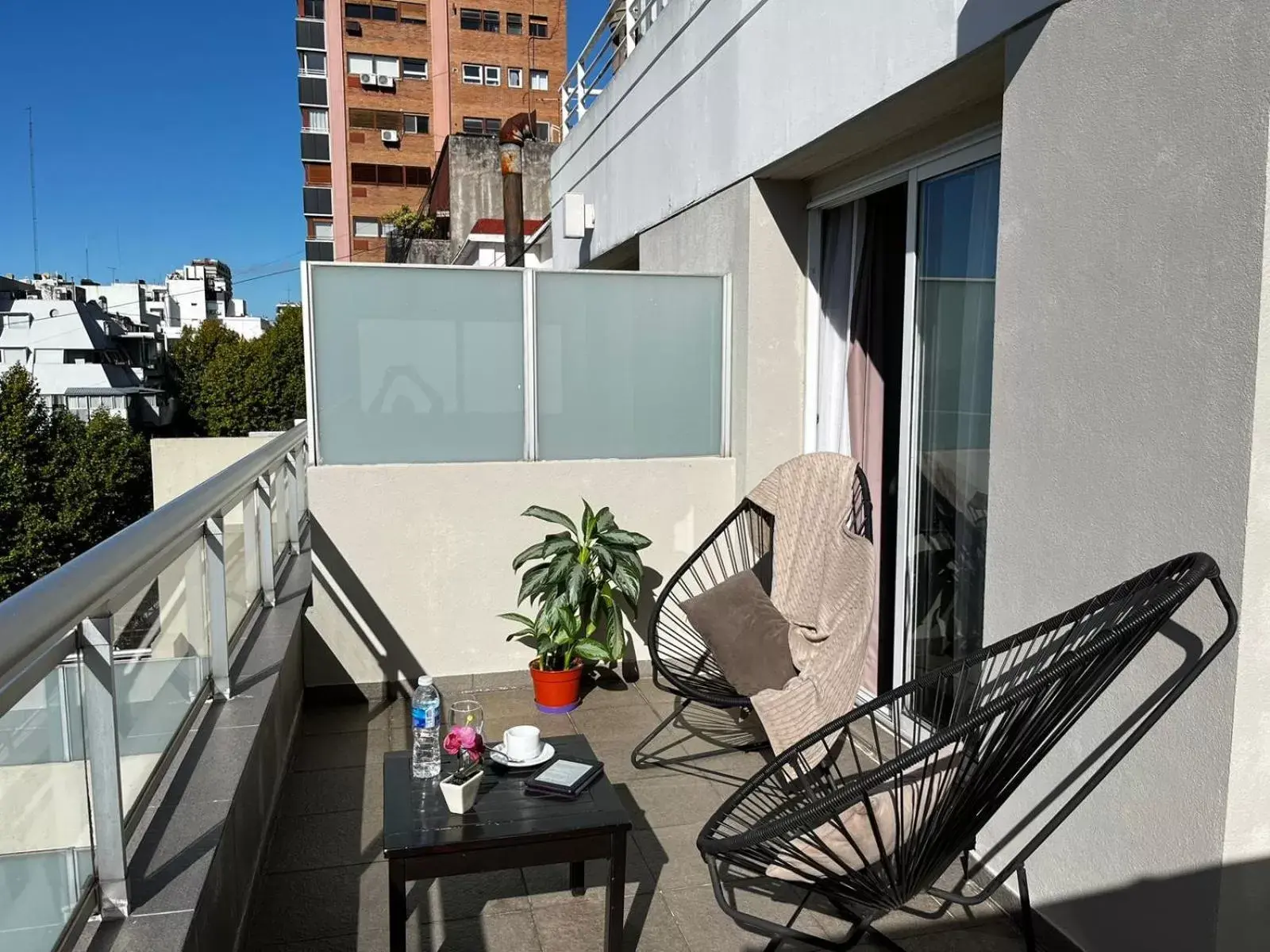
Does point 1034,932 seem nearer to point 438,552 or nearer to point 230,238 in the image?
point 438,552

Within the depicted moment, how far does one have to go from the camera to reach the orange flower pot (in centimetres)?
418

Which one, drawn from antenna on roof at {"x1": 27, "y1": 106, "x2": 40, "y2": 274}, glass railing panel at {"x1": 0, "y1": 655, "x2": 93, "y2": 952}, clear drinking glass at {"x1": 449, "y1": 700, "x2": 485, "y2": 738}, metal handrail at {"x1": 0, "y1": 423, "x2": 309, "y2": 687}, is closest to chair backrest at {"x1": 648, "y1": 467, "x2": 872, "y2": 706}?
clear drinking glass at {"x1": 449, "y1": 700, "x2": 485, "y2": 738}

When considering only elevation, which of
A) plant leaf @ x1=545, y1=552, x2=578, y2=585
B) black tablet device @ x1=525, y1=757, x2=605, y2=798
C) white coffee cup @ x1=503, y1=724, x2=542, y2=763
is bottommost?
black tablet device @ x1=525, y1=757, x2=605, y2=798

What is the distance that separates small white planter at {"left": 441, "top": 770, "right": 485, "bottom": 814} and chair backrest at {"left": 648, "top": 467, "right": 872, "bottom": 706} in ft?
4.05

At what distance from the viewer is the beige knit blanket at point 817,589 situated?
2961 millimetres

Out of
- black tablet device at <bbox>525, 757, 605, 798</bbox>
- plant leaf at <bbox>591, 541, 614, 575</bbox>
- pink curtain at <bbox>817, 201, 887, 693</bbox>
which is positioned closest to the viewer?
black tablet device at <bbox>525, 757, 605, 798</bbox>

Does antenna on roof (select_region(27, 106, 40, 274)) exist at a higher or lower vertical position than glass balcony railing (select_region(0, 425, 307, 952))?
higher

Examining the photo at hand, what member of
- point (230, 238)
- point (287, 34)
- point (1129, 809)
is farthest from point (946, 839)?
point (230, 238)

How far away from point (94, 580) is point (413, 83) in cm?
4322

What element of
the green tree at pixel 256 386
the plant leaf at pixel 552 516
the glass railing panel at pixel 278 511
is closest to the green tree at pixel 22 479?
the green tree at pixel 256 386

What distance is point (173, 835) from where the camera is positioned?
2.01 m

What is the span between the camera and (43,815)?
1.50m

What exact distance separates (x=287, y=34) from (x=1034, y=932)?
172 feet

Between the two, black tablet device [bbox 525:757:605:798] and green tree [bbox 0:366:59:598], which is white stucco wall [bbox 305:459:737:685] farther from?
green tree [bbox 0:366:59:598]
